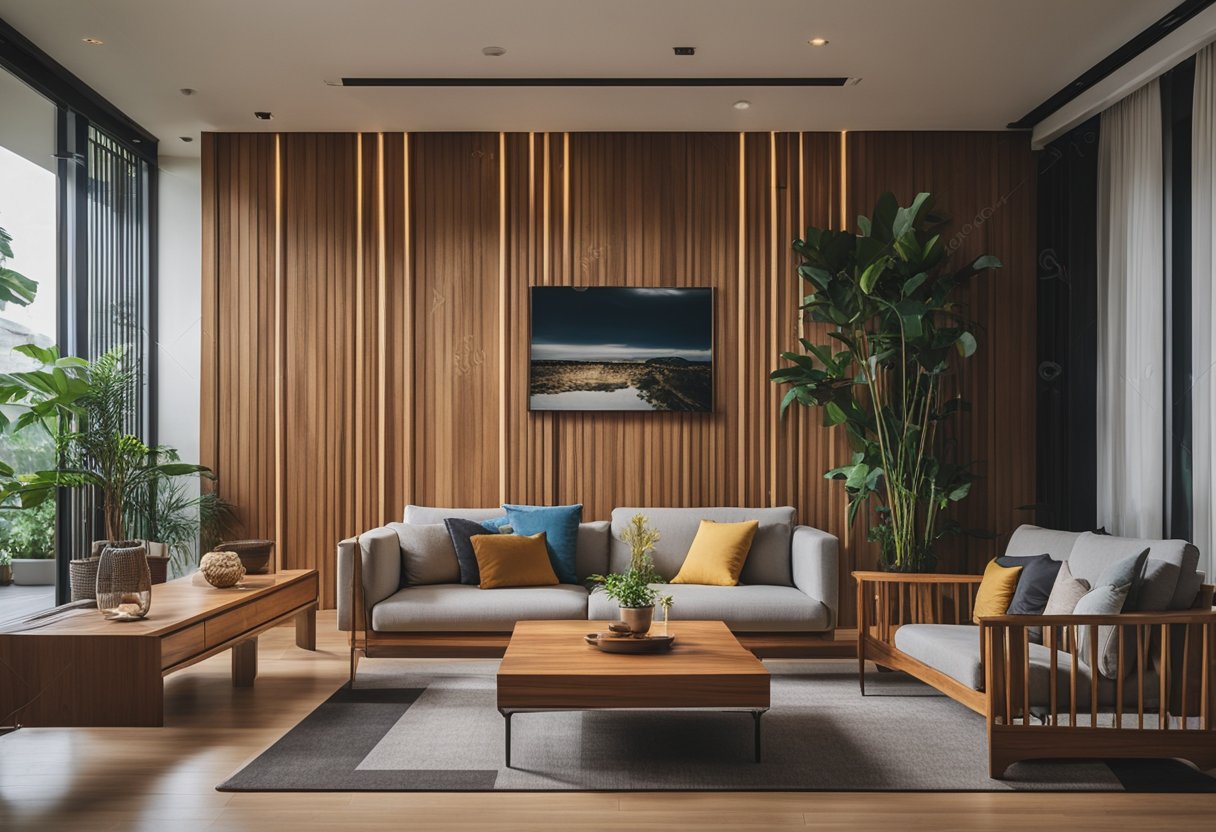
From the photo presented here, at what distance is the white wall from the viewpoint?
598cm

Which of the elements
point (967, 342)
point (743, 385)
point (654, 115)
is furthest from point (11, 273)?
point (967, 342)

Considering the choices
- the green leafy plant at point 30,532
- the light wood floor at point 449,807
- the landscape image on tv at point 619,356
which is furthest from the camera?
the landscape image on tv at point 619,356

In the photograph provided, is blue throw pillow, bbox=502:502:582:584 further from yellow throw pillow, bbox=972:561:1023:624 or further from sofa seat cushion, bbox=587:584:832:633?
yellow throw pillow, bbox=972:561:1023:624

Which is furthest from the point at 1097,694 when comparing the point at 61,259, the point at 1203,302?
the point at 61,259

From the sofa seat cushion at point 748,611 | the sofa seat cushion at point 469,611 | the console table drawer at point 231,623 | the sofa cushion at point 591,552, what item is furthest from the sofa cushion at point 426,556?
the console table drawer at point 231,623

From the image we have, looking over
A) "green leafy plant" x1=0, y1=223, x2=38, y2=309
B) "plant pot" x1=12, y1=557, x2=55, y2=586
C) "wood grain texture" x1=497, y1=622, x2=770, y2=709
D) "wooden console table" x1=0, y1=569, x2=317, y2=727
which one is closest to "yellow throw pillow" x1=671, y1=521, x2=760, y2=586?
"wood grain texture" x1=497, y1=622, x2=770, y2=709

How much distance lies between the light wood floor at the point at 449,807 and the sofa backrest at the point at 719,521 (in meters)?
2.14

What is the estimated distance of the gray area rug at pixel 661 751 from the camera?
10.2 ft

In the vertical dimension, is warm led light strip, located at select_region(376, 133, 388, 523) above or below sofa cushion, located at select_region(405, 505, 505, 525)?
above

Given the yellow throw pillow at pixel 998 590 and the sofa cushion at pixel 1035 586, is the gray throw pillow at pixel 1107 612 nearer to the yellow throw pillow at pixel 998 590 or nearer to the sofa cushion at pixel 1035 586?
the sofa cushion at pixel 1035 586

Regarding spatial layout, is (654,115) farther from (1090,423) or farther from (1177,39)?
(1090,423)

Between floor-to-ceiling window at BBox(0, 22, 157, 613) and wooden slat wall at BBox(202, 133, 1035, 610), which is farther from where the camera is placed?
wooden slat wall at BBox(202, 133, 1035, 610)

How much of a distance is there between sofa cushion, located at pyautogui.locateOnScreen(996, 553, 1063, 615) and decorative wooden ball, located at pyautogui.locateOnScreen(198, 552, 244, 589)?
3215mm

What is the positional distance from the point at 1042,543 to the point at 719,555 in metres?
1.55
